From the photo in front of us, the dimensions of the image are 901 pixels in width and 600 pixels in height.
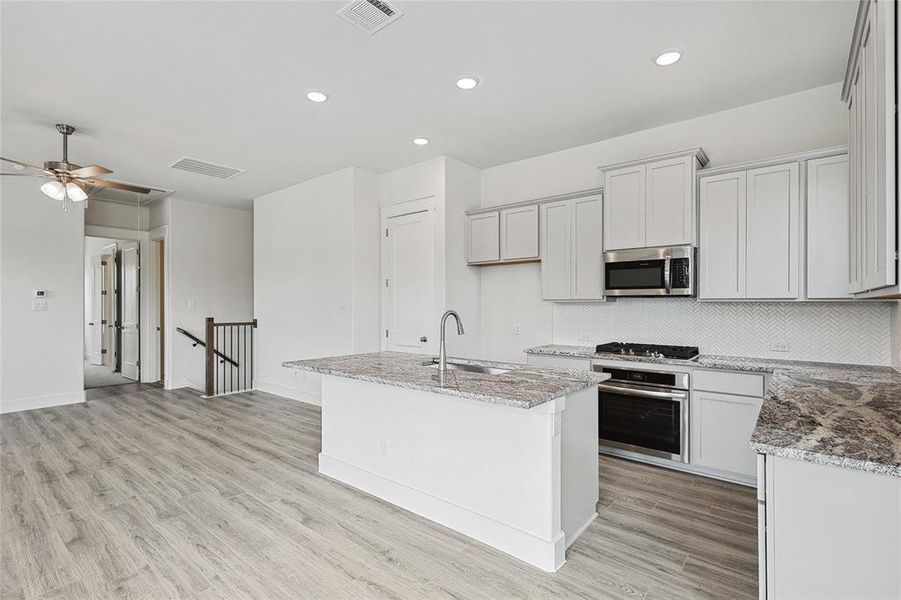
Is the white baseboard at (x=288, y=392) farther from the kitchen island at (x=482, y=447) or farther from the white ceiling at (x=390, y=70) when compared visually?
the white ceiling at (x=390, y=70)

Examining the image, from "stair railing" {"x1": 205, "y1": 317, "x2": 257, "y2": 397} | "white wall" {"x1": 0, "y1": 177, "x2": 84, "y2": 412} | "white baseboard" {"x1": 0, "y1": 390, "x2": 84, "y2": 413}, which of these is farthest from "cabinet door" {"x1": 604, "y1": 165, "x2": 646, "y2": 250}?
"white baseboard" {"x1": 0, "y1": 390, "x2": 84, "y2": 413}

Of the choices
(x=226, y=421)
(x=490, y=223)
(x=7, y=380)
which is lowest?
(x=226, y=421)

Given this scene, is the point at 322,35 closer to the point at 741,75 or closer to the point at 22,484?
the point at 741,75

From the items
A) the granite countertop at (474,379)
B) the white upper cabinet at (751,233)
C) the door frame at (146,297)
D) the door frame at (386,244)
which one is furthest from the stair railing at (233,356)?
the white upper cabinet at (751,233)

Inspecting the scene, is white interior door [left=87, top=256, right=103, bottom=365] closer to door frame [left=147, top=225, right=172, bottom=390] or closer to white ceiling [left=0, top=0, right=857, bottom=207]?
door frame [left=147, top=225, right=172, bottom=390]

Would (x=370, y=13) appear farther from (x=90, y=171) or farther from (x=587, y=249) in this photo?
(x=90, y=171)

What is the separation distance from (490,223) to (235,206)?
4.62 metres

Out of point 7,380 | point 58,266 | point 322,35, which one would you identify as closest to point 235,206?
point 58,266

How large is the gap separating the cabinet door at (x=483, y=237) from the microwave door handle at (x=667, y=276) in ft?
5.41

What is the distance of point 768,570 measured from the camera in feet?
4.47

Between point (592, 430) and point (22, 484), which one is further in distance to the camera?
point (22, 484)

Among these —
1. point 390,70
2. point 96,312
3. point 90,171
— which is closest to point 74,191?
point 90,171

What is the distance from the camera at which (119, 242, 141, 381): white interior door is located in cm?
714

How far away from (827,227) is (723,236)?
1.95 feet
